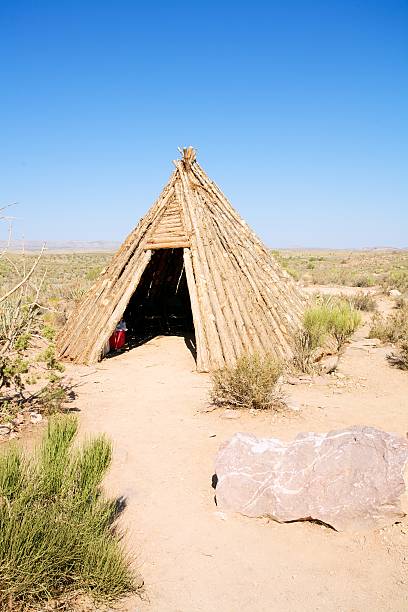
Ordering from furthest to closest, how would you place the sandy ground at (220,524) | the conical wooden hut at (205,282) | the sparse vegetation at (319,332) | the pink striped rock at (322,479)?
the conical wooden hut at (205,282) < the sparse vegetation at (319,332) < the pink striped rock at (322,479) < the sandy ground at (220,524)

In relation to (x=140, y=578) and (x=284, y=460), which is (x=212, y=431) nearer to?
(x=284, y=460)

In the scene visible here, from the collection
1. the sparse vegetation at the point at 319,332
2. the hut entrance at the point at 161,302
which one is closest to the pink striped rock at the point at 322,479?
the sparse vegetation at the point at 319,332

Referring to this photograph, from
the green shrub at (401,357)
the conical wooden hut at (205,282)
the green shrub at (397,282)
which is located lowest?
the green shrub at (401,357)

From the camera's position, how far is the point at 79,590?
2389mm

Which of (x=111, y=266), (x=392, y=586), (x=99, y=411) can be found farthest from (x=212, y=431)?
(x=111, y=266)

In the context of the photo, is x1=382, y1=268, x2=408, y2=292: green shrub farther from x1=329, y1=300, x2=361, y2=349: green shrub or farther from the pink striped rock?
the pink striped rock

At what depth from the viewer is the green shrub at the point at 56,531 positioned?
221cm

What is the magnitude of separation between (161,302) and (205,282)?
14.1 feet

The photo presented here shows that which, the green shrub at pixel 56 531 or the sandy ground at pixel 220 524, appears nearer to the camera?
the green shrub at pixel 56 531

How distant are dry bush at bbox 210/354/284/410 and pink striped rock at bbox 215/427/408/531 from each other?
163 cm

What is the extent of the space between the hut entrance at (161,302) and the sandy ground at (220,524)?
398 centimetres

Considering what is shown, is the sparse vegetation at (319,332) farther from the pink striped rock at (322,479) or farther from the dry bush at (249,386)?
the pink striped rock at (322,479)

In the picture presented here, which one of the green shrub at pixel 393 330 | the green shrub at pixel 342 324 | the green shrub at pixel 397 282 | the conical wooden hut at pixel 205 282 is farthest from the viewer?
the green shrub at pixel 397 282

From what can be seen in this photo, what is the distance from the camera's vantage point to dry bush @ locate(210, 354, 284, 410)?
529 cm
